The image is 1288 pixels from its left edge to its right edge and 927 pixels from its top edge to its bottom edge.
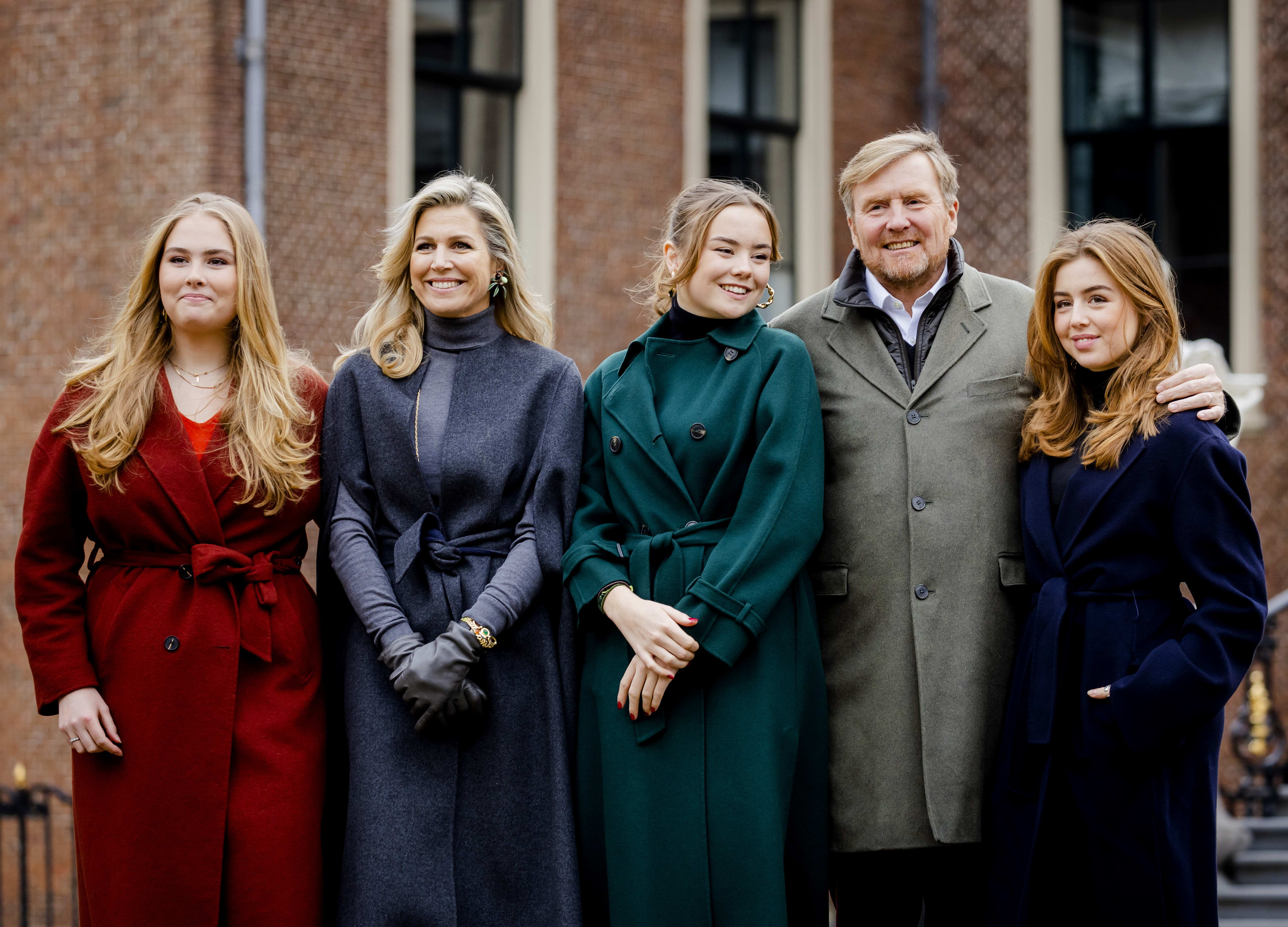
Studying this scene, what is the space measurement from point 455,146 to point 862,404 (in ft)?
→ 25.0

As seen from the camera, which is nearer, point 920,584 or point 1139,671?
point 1139,671

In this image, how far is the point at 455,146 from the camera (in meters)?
10.6

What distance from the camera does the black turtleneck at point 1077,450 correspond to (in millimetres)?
3453

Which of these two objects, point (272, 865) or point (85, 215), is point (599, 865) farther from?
point (85, 215)

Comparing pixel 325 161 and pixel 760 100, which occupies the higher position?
pixel 760 100

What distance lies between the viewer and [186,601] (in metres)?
3.42

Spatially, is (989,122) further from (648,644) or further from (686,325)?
(648,644)

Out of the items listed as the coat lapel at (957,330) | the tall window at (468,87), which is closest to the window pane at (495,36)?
the tall window at (468,87)

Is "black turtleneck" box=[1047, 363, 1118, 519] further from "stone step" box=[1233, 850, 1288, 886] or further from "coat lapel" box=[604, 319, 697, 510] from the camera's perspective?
"stone step" box=[1233, 850, 1288, 886]

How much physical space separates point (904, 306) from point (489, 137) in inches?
297

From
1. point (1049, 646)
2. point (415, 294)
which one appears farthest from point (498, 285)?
point (1049, 646)

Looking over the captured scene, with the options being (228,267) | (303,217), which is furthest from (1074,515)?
(303,217)

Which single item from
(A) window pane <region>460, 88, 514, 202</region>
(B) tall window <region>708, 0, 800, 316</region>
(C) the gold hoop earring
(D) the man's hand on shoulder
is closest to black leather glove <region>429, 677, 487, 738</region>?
(C) the gold hoop earring

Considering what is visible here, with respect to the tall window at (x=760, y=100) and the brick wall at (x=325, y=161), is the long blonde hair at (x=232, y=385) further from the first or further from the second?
the tall window at (x=760, y=100)
